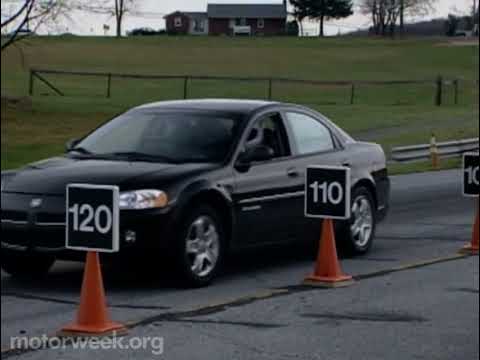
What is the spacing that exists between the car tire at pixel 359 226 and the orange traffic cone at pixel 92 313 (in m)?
4.49

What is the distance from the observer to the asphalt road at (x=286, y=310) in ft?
27.5

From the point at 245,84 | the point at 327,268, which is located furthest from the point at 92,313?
the point at 245,84

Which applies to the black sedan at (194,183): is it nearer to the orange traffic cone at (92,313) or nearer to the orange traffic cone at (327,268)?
the orange traffic cone at (327,268)

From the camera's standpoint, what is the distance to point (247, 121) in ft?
38.9

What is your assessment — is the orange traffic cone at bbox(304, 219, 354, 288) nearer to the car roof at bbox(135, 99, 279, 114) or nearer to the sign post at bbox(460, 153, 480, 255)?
the car roof at bbox(135, 99, 279, 114)

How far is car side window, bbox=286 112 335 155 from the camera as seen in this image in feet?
40.8

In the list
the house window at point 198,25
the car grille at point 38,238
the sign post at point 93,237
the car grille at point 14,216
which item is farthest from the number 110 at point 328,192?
the sign post at point 93,237

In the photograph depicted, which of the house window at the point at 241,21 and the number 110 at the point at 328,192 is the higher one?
the house window at the point at 241,21

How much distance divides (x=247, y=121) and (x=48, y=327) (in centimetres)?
344

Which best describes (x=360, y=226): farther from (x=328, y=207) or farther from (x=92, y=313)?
(x=92, y=313)

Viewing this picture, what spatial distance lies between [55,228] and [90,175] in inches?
20.2

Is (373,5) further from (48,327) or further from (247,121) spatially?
(48,327)

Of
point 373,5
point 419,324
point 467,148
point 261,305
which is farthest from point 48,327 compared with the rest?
point 467,148

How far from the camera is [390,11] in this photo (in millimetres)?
10227
